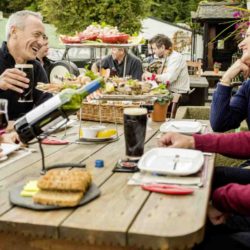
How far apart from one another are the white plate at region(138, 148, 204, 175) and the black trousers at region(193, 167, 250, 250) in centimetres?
32

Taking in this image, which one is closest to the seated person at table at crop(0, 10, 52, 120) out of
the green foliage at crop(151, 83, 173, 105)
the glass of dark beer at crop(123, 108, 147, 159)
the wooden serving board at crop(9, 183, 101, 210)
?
the green foliage at crop(151, 83, 173, 105)

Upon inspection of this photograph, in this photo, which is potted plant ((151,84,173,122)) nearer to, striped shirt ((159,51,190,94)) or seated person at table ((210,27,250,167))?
seated person at table ((210,27,250,167))

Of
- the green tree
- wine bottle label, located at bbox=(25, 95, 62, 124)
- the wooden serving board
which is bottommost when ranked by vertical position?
the wooden serving board

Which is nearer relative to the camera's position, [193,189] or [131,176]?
[193,189]

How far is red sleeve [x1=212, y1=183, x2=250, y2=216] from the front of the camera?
1945mm

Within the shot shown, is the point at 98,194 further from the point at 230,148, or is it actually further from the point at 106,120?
the point at 106,120

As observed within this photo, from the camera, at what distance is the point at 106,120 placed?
350cm

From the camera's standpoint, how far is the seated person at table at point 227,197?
6.48 ft

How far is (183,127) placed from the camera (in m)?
3.07

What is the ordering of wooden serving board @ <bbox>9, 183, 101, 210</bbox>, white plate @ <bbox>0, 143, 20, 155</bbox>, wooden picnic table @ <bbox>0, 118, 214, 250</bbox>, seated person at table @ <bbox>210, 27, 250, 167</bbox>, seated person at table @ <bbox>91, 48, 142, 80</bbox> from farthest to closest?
seated person at table @ <bbox>91, 48, 142, 80</bbox> < seated person at table @ <bbox>210, 27, 250, 167</bbox> < white plate @ <bbox>0, 143, 20, 155</bbox> < wooden serving board @ <bbox>9, 183, 101, 210</bbox> < wooden picnic table @ <bbox>0, 118, 214, 250</bbox>

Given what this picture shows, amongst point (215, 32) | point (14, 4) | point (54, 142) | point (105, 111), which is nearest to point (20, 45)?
point (105, 111)

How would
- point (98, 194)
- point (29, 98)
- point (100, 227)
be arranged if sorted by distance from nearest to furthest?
1. point (100, 227)
2. point (98, 194)
3. point (29, 98)

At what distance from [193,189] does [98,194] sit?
1.21ft

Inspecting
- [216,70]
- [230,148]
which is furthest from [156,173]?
[216,70]
